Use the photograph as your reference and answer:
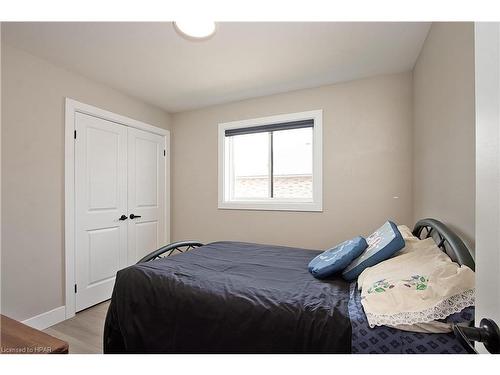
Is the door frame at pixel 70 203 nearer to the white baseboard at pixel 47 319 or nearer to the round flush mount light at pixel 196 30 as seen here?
the white baseboard at pixel 47 319

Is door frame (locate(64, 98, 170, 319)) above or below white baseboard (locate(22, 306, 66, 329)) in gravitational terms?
above

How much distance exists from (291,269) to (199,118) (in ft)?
8.75

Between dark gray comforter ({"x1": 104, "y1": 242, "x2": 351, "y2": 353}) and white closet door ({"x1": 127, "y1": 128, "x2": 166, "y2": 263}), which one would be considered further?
white closet door ({"x1": 127, "y1": 128, "x2": 166, "y2": 263})

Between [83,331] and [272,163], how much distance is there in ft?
8.62

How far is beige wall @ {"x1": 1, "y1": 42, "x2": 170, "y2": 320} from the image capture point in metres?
2.07

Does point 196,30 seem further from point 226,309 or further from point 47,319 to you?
point 47,319

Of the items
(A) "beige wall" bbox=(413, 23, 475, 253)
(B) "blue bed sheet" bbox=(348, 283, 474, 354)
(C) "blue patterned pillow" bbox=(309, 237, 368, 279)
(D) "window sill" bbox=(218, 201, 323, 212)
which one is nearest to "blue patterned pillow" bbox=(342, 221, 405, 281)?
(C) "blue patterned pillow" bbox=(309, 237, 368, 279)

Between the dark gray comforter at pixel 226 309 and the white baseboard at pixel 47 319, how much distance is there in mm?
1203

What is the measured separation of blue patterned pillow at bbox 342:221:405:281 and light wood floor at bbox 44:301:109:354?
6.45 ft

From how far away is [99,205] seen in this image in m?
2.79

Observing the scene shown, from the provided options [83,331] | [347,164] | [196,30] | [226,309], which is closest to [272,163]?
[347,164]

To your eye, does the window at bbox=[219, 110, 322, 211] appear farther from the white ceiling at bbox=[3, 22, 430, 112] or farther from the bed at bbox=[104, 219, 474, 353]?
the bed at bbox=[104, 219, 474, 353]
